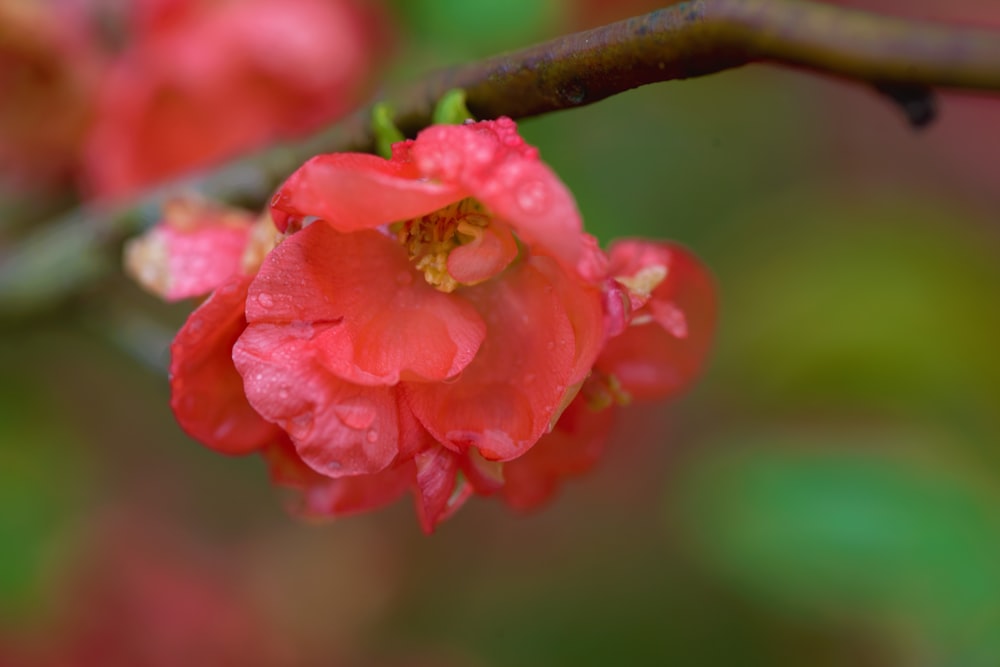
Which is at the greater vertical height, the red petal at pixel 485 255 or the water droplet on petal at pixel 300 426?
the red petal at pixel 485 255

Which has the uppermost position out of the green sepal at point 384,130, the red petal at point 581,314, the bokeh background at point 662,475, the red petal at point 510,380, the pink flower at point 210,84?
the green sepal at point 384,130

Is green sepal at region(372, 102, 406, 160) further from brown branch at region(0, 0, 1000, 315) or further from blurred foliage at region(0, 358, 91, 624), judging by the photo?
blurred foliage at region(0, 358, 91, 624)

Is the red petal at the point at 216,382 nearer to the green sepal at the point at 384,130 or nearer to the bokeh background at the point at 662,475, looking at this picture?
the green sepal at the point at 384,130

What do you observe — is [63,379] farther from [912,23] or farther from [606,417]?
[912,23]

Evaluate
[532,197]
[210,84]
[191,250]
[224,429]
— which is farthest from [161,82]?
[532,197]

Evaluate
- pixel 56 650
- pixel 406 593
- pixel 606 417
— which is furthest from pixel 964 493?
pixel 56 650

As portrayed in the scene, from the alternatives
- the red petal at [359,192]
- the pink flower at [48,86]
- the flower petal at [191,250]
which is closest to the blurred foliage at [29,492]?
the pink flower at [48,86]

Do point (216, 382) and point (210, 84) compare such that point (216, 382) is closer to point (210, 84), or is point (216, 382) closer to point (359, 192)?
point (359, 192)

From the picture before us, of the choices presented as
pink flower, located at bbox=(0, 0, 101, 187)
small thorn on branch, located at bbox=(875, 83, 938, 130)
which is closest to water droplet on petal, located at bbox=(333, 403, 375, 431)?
small thorn on branch, located at bbox=(875, 83, 938, 130)
